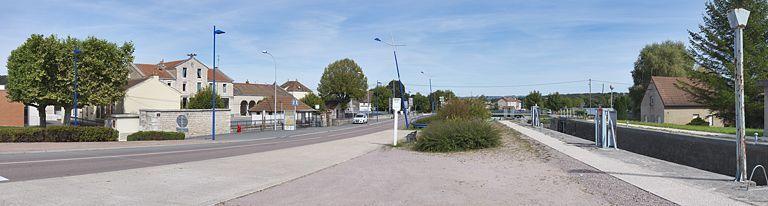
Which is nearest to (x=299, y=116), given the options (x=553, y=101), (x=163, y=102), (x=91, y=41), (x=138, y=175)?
(x=163, y=102)

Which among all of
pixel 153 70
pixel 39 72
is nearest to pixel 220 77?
pixel 153 70

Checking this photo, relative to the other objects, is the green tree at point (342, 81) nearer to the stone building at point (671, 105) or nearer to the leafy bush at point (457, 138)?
the stone building at point (671, 105)

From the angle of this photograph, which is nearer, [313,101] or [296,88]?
[313,101]

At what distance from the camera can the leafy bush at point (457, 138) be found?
1914cm

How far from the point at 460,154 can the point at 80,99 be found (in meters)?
35.4

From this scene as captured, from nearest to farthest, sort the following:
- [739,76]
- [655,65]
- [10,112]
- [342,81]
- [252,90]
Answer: [739,76] < [10,112] < [655,65] < [342,81] < [252,90]

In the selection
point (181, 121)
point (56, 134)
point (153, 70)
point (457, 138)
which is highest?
point (153, 70)

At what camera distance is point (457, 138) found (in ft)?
63.0

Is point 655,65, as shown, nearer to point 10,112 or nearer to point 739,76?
point 739,76

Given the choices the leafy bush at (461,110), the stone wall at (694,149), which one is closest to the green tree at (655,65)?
the leafy bush at (461,110)

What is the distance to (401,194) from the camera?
9.20 m

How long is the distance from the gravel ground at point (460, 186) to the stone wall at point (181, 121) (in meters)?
28.1

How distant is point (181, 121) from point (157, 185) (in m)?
29.8

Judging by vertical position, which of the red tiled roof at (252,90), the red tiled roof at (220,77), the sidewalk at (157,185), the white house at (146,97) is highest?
the red tiled roof at (220,77)
